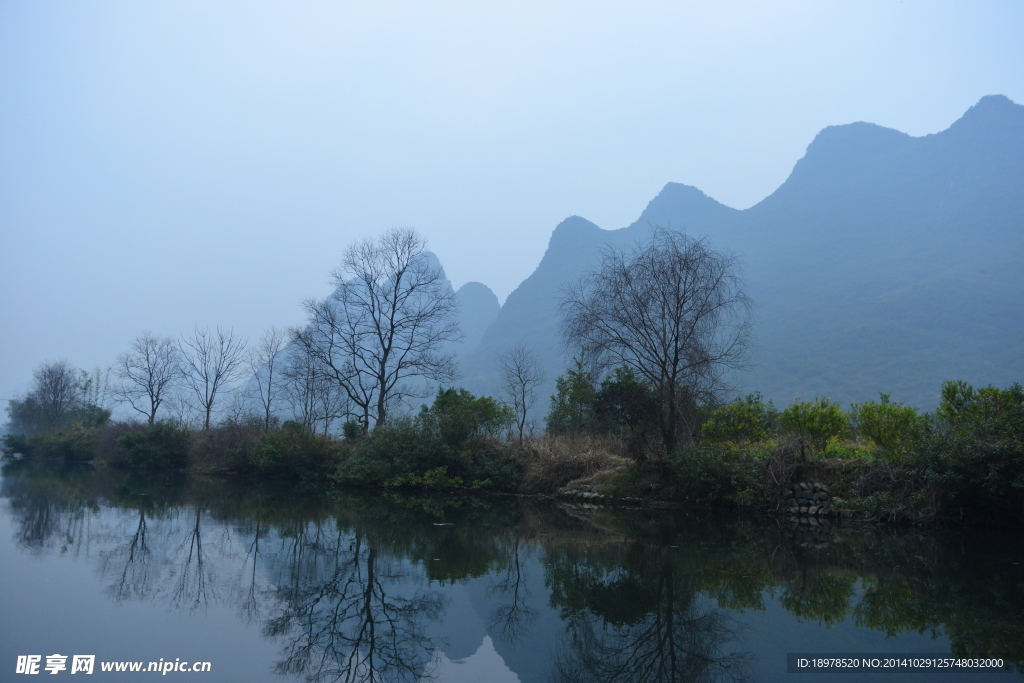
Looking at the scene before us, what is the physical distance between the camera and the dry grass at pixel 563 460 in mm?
21391

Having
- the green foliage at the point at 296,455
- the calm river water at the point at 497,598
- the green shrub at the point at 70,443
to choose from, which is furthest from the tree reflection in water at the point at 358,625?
the green shrub at the point at 70,443

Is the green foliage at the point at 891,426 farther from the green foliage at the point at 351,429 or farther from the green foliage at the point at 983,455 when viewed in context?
the green foliage at the point at 351,429

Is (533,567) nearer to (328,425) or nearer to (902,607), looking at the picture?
(902,607)

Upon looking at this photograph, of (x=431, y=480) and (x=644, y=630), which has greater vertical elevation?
(x=431, y=480)

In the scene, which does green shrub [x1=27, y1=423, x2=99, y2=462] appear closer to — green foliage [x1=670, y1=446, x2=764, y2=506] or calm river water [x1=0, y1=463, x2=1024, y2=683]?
calm river water [x1=0, y1=463, x2=1024, y2=683]

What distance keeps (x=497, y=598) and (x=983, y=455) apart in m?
10.6

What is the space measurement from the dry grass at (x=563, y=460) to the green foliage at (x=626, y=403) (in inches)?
37.2

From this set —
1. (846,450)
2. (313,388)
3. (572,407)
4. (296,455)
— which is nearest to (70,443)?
(313,388)

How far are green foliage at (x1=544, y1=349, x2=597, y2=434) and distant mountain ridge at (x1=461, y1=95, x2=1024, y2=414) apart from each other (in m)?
11.4

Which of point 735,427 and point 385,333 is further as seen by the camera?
point 385,333

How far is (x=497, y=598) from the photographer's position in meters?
8.12

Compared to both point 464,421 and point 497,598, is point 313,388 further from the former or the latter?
point 497,598

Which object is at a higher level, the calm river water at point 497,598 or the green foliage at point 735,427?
the green foliage at point 735,427

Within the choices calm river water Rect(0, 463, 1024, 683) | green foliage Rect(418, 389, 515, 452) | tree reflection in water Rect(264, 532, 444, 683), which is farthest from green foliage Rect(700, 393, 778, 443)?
tree reflection in water Rect(264, 532, 444, 683)
